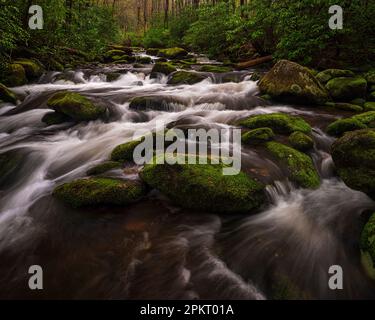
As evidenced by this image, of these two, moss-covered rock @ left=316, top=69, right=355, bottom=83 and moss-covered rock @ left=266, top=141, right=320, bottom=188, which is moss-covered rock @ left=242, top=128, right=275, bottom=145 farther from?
moss-covered rock @ left=316, top=69, right=355, bottom=83

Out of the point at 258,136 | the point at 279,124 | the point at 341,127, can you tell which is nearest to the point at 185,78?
the point at 279,124

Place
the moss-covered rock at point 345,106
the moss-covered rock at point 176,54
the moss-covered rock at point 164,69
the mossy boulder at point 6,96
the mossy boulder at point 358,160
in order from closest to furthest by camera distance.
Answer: the mossy boulder at point 358,160 → the moss-covered rock at point 345,106 → the mossy boulder at point 6,96 → the moss-covered rock at point 164,69 → the moss-covered rock at point 176,54

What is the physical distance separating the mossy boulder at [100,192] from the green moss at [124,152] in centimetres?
93

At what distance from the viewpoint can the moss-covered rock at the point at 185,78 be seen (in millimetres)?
11367

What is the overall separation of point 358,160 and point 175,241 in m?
2.53

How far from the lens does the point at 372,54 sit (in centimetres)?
1048

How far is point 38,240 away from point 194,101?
20.6 feet

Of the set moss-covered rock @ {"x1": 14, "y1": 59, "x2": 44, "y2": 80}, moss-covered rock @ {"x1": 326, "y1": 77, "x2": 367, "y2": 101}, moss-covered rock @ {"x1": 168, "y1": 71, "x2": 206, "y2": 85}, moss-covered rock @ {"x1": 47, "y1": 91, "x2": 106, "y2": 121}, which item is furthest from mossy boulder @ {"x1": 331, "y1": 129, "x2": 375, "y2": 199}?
moss-covered rock @ {"x1": 14, "y1": 59, "x2": 44, "y2": 80}

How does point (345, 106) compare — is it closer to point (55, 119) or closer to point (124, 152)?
point (124, 152)

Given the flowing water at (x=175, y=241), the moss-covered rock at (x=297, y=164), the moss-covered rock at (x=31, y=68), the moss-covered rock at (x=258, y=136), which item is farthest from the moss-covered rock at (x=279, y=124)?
the moss-covered rock at (x=31, y=68)

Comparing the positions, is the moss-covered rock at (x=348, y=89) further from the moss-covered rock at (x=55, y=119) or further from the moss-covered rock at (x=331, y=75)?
the moss-covered rock at (x=55, y=119)
